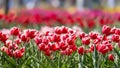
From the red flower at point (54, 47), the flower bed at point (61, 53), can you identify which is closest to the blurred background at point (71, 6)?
the flower bed at point (61, 53)

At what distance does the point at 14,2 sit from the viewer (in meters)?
48.1

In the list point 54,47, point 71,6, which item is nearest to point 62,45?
point 54,47

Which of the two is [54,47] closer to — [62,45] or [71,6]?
[62,45]

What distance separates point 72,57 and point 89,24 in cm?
517

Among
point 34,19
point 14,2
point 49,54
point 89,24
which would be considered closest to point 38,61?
point 49,54

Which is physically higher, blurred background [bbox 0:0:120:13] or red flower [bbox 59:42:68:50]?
blurred background [bbox 0:0:120:13]

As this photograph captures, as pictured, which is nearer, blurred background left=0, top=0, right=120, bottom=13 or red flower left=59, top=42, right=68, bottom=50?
red flower left=59, top=42, right=68, bottom=50

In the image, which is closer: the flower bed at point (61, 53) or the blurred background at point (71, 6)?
the flower bed at point (61, 53)

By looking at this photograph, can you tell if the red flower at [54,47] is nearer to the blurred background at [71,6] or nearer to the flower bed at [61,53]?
the flower bed at [61,53]

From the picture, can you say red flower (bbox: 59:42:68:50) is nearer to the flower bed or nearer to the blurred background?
the flower bed

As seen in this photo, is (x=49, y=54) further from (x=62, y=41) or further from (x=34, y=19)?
(x=34, y=19)

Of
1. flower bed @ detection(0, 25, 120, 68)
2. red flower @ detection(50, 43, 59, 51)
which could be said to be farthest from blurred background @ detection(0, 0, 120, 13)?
red flower @ detection(50, 43, 59, 51)

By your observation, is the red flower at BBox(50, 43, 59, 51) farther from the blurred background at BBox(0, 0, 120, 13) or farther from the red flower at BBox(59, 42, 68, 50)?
the blurred background at BBox(0, 0, 120, 13)

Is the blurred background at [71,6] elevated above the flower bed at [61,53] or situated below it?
above
